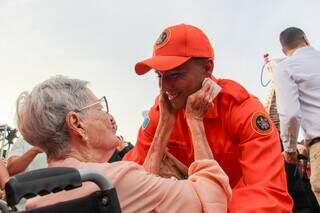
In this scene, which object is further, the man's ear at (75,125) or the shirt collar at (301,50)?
the shirt collar at (301,50)

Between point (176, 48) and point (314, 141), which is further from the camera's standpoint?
point (314, 141)

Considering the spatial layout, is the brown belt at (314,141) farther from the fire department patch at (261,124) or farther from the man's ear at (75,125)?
the man's ear at (75,125)

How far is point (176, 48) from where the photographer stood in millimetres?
2758

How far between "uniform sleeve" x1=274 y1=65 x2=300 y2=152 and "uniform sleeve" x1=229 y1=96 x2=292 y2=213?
1695mm

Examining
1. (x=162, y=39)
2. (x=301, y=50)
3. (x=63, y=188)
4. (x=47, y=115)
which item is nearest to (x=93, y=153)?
(x=47, y=115)

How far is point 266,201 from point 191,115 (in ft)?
1.92

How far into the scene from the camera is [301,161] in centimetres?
440

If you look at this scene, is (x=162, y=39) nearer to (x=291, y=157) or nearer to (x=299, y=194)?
(x=291, y=157)

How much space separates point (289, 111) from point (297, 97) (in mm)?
137

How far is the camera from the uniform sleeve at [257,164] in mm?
2234

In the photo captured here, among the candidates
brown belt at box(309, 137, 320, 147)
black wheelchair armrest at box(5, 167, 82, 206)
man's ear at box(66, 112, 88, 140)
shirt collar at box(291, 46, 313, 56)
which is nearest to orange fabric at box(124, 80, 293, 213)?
man's ear at box(66, 112, 88, 140)

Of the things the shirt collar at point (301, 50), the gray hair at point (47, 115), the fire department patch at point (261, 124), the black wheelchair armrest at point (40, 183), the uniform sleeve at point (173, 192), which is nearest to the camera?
the black wheelchair armrest at point (40, 183)

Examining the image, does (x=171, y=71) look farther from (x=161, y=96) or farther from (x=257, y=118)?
(x=257, y=118)

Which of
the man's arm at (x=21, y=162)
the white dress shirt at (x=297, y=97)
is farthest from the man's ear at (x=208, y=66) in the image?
the man's arm at (x=21, y=162)
